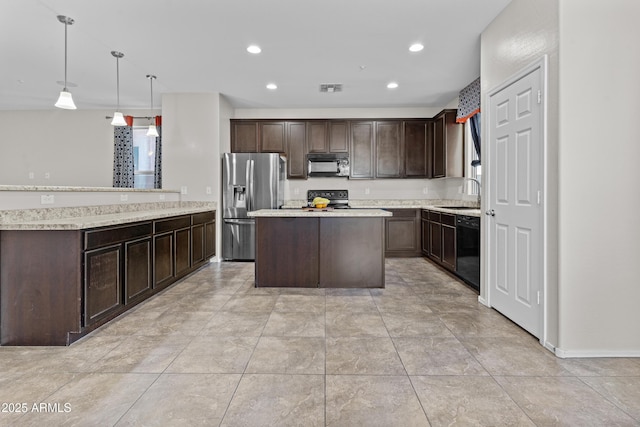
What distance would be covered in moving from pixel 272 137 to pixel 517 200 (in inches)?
166

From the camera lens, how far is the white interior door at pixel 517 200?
7.59ft

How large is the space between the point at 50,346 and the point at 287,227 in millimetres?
2177

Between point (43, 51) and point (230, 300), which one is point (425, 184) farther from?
point (43, 51)

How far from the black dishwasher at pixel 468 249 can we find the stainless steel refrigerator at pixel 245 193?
272cm

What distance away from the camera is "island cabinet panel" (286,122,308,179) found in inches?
229

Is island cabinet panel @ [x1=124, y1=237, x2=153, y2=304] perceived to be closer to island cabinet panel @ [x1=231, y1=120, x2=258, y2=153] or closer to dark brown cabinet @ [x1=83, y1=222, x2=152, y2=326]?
dark brown cabinet @ [x1=83, y1=222, x2=152, y2=326]

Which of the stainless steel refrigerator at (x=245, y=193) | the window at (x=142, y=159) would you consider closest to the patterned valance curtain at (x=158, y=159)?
the window at (x=142, y=159)

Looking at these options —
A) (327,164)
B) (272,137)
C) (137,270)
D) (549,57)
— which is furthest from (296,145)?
(549,57)

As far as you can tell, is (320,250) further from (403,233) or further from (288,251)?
(403,233)

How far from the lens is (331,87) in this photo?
481 centimetres

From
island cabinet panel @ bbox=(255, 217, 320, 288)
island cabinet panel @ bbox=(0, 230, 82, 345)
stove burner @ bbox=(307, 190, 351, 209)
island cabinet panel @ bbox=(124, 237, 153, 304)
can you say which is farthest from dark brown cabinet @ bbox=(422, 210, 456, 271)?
island cabinet panel @ bbox=(0, 230, 82, 345)

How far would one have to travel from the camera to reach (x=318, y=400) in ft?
5.38

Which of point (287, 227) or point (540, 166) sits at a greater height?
point (540, 166)

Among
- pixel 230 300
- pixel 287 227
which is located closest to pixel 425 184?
pixel 287 227
